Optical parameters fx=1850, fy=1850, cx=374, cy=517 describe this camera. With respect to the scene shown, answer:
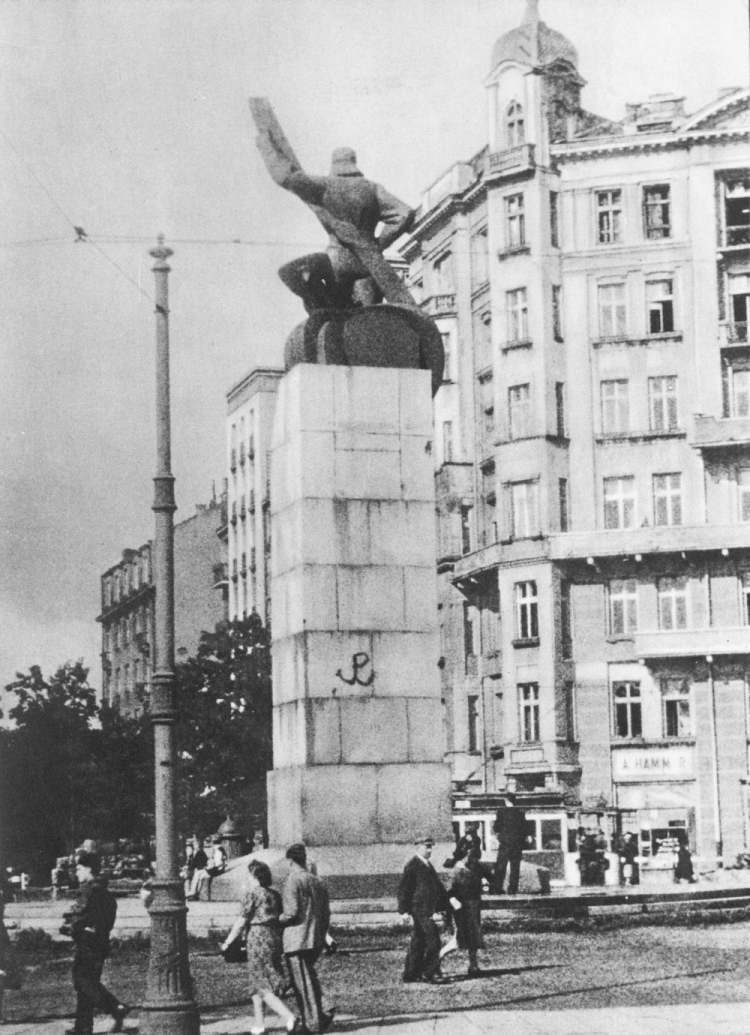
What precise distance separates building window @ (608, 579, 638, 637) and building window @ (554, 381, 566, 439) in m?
5.96

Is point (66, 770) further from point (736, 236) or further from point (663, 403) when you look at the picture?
point (736, 236)

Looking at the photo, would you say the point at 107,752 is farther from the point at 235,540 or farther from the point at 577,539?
the point at 235,540

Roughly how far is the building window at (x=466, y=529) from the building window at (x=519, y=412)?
5.23m

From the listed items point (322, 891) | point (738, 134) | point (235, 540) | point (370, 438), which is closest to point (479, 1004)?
point (322, 891)

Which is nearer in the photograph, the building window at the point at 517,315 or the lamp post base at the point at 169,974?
the lamp post base at the point at 169,974

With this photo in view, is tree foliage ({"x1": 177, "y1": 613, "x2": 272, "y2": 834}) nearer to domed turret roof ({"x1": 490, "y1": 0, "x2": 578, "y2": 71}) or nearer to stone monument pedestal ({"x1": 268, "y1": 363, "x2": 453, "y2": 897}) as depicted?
domed turret roof ({"x1": 490, "y1": 0, "x2": 578, "y2": 71})

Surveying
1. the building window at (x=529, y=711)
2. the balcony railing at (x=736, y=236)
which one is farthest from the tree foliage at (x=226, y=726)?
the balcony railing at (x=736, y=236)

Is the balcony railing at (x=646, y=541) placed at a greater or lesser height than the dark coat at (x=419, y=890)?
greater

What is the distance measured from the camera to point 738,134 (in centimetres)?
6338

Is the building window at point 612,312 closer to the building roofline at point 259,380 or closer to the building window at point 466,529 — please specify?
the building window at point 466,529

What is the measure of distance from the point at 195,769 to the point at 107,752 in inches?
264

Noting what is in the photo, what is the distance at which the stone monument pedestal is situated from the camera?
73.2 feet

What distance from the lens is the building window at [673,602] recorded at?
62750mm

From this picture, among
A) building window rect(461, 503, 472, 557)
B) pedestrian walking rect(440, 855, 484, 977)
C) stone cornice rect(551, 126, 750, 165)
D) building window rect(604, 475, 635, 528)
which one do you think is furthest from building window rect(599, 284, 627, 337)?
pedestrian walking rect(440, 855, 484, 977)
